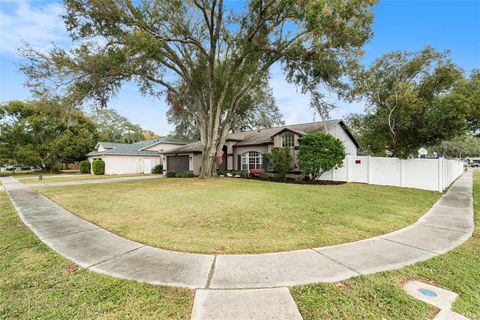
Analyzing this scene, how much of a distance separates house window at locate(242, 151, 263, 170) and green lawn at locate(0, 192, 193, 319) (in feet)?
52.7

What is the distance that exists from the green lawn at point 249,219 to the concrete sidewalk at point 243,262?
336 millimetres

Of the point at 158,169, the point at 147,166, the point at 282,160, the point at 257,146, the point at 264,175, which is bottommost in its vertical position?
the point at 264,175

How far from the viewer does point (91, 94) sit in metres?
13.6

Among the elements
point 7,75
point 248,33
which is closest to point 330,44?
point 248,33

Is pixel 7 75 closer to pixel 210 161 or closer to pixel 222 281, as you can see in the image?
pixel 210 161

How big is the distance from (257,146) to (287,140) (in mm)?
2980

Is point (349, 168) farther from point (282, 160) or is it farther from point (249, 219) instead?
point (249, 219)

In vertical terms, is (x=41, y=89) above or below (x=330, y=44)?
below

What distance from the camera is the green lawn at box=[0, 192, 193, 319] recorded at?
2.44m

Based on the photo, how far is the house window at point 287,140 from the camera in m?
16.8

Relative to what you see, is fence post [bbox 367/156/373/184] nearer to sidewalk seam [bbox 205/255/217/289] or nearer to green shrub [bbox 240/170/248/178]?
green shrub [bbox 240/170/248/178]

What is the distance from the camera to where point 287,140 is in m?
17.0

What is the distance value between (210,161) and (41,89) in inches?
414

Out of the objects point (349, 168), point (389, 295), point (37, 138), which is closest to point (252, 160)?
point (349, 168)
